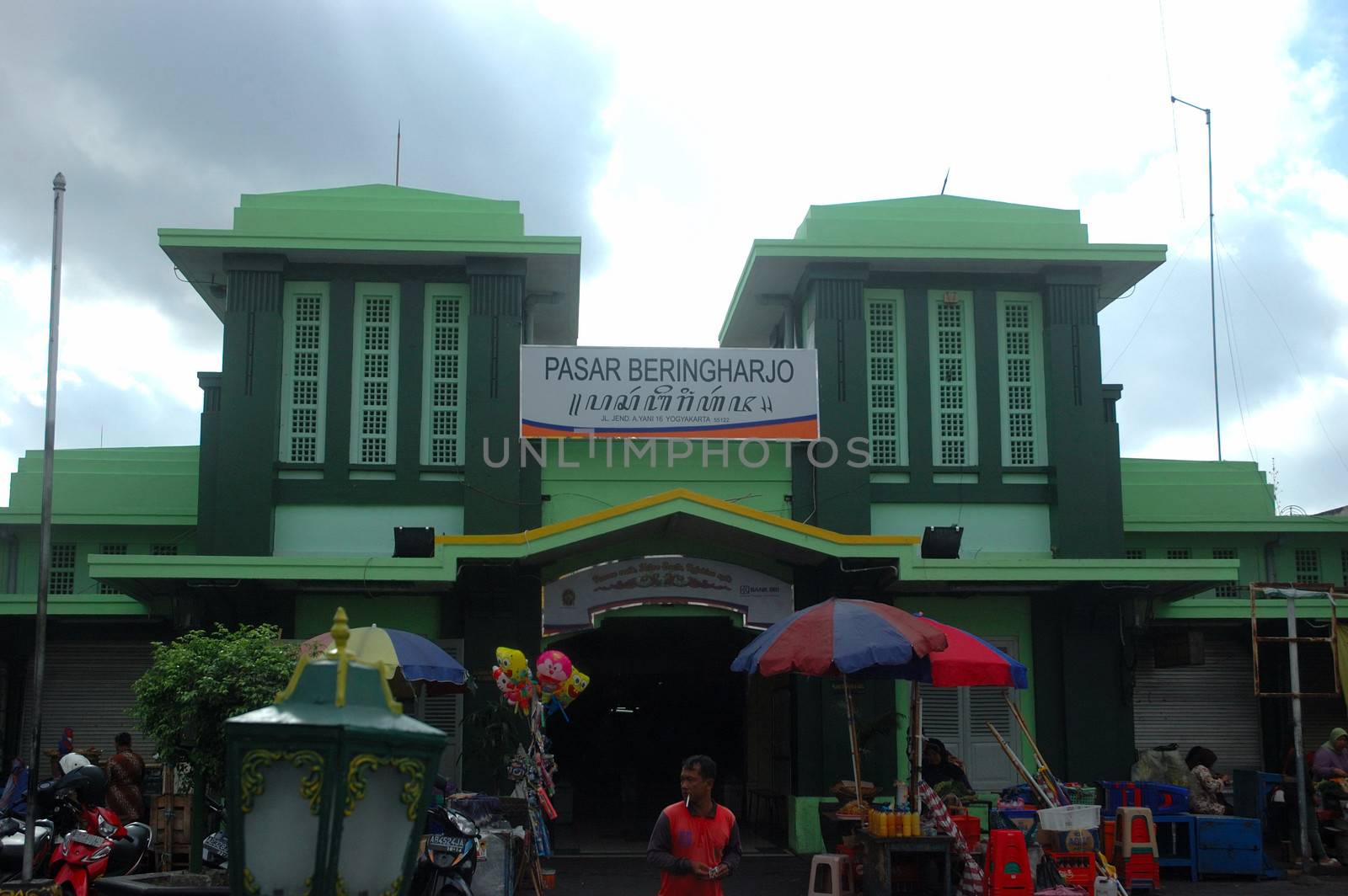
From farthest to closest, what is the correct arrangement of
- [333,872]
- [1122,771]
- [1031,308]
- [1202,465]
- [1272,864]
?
[1202,465] → [1031,308] → [1122,771] → [1272,864] → [333,872]

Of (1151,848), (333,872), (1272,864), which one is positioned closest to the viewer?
(333,872)

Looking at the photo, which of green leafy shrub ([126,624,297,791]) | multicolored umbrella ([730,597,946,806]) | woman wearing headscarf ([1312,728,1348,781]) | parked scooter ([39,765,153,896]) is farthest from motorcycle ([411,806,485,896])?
woman wearing headscarf ([1312,728,1348,781])

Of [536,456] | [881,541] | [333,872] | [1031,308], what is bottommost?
[333,872]

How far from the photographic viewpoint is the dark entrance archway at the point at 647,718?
829 inches

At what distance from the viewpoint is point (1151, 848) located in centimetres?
1343

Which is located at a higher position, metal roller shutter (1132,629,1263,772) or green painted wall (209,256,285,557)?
green painted wall (209,256,285,557)

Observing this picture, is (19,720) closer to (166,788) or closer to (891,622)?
(166,788)

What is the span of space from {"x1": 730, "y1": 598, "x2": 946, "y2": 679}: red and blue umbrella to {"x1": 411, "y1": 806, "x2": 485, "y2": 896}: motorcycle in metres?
2.75

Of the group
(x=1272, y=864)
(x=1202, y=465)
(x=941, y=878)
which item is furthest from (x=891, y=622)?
(x=1202, y=465)

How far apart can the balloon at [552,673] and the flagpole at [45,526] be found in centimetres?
421

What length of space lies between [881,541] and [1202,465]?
687 cm

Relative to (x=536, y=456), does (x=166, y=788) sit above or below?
below

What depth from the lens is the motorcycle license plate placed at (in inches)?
421

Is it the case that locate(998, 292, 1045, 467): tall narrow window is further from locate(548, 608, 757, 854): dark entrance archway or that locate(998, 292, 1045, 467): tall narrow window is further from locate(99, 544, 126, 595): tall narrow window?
locate(99, 544, 126, 595): tall narrow window
